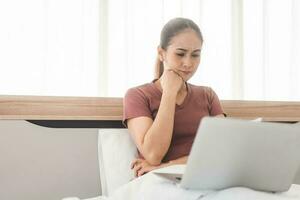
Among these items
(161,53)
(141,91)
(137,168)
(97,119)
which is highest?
(161,53)

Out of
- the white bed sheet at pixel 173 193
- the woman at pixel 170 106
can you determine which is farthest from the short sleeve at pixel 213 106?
the white bed sheet at pixel 173 193

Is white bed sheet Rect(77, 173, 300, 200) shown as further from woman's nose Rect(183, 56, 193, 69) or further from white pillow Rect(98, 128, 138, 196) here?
woman's nose Rect(183, 56, 193, 69)

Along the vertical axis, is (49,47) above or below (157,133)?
above

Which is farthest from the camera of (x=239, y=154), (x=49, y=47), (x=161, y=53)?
(x=49, y=47)

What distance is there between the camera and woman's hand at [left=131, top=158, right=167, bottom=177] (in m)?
1.33

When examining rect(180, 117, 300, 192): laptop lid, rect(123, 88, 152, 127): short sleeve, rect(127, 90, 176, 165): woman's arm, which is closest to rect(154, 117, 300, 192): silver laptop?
rect(180, 117, 300, 192): laptop lid

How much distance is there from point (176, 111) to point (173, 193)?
59 centimetres

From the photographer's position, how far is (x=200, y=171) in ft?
2.88

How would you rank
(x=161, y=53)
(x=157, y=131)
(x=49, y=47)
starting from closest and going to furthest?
(x=157, y=131) → (x=161, y=53) → (x=49, y=47)

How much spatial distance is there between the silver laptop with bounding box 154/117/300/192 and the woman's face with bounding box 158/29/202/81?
0.58 metres

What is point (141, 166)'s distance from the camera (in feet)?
4.49

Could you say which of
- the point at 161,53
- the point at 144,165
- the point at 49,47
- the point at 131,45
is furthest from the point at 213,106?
the point at 49,47

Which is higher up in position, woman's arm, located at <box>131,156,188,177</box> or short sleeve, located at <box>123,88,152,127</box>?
short sleeve, located at <box>123,88,152,127</box>

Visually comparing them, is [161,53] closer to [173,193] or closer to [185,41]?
[185,41]
